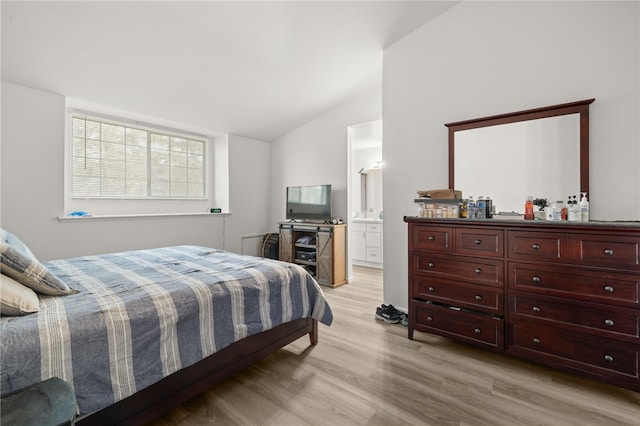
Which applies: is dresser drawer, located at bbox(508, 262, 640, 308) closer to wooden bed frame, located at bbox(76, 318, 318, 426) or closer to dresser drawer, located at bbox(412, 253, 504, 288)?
dresser drawer, located at bbox(412, 253, 504, 288)

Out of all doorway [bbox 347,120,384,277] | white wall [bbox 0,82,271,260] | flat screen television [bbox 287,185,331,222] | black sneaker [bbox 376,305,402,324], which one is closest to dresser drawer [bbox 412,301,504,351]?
black sneaker [bbox 376,305,402,324]

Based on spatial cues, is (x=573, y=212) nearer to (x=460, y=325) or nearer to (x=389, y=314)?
(x=460, y=325)

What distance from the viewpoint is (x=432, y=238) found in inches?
92.4

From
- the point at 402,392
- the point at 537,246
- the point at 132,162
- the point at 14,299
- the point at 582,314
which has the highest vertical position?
the point at 132,162

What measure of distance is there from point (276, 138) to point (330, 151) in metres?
1.34

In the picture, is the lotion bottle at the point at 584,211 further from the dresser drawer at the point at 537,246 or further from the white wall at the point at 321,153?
the white wall at the point at 321,153

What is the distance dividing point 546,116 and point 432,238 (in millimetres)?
1362

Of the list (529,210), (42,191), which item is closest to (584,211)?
(529,210)

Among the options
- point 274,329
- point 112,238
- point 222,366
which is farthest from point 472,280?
point 112,238

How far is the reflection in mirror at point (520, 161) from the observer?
2230 mm

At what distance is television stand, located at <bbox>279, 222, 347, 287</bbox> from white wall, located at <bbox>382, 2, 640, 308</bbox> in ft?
3.43

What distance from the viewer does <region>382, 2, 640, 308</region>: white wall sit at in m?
2.06

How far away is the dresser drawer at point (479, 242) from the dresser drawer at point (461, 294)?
259mm

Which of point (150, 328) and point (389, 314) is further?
point (389, 314)
